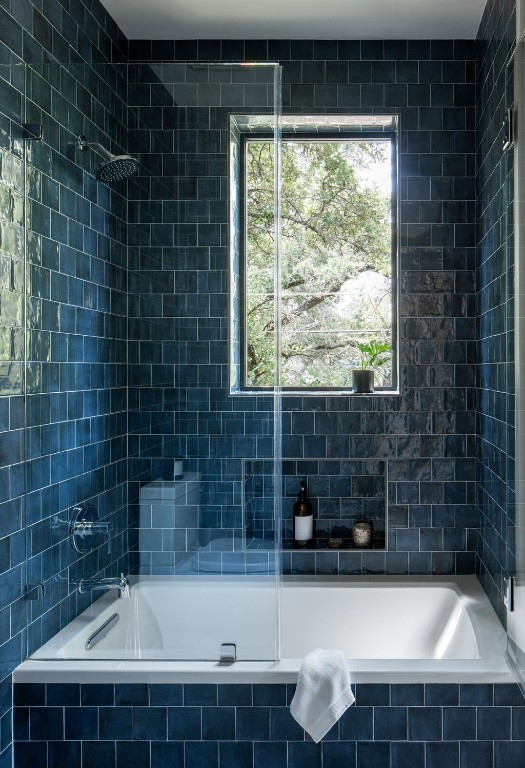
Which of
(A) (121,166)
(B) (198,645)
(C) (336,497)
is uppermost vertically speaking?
(A) (121,166)

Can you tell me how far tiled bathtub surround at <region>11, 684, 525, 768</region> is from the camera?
1990mm

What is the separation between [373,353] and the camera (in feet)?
9.89

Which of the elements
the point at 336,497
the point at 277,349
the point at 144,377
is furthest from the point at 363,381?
the point at 144,377

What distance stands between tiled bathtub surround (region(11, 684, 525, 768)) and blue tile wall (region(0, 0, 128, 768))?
0.22 metres

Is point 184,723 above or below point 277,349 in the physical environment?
below

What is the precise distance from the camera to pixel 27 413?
2074mm

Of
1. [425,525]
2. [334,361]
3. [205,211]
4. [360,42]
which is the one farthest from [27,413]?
[360,42]

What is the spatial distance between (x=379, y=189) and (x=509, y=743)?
2402 millimetres

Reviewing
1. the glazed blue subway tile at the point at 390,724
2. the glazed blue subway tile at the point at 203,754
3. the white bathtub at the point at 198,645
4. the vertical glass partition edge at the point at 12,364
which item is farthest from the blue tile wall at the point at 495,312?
the vertical glass partition edge at the point at 12,364

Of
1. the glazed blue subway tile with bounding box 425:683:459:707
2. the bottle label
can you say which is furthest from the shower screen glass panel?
the bottle label

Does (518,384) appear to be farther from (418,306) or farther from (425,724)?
(425,724)

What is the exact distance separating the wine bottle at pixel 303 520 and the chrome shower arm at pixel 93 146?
5.68ft

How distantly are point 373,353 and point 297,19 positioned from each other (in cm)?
152

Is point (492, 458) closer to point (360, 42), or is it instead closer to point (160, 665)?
point (160, 665)
